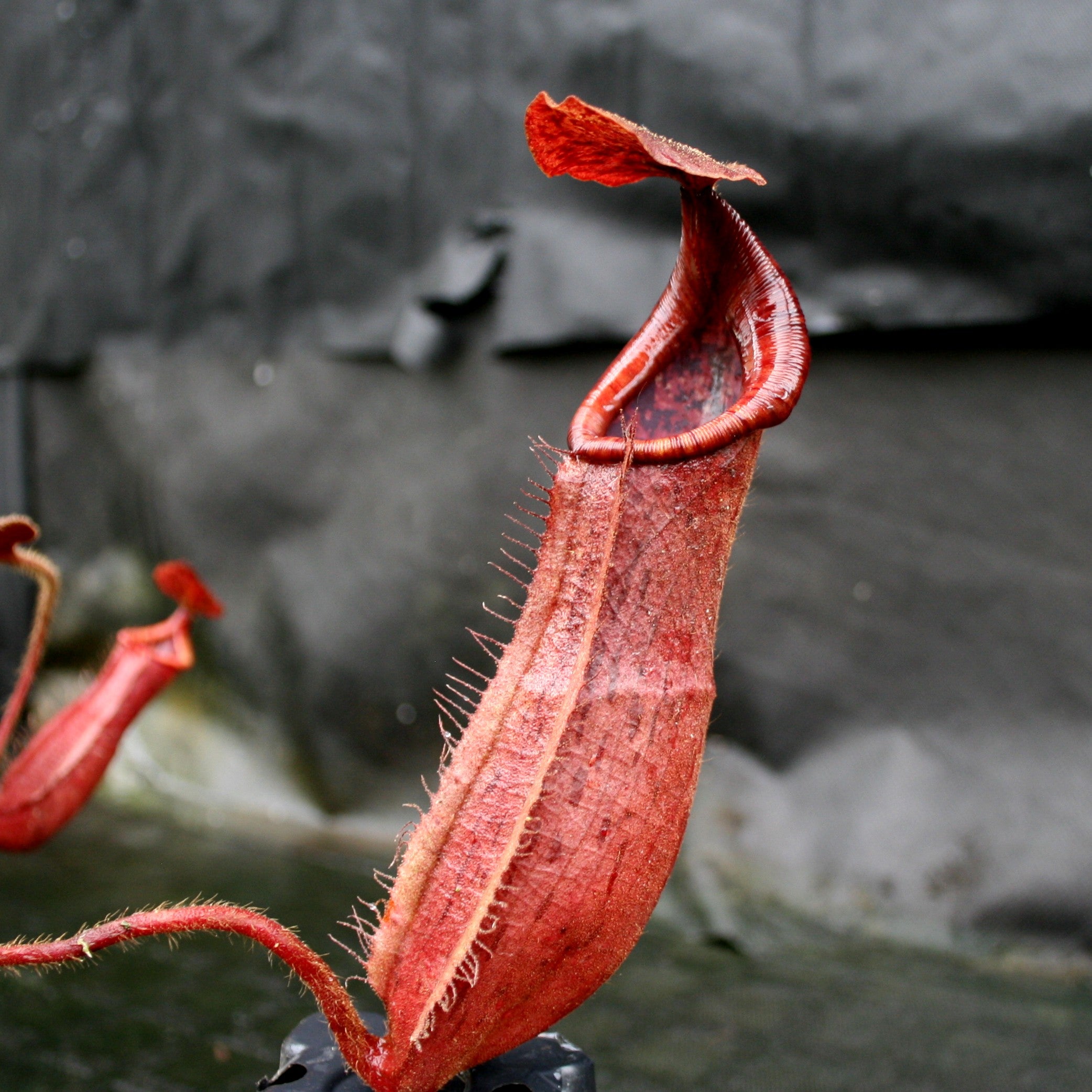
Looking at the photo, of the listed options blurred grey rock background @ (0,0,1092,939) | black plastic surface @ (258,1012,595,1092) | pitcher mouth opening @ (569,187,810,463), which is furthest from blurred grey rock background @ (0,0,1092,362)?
black plastic surface @ (258,1012,595,1092)

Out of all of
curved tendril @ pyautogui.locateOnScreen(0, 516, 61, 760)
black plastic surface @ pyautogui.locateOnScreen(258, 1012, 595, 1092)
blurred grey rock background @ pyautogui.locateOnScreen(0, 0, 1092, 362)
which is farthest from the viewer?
blurred grey rock background @ pyautogui.locateOnScreen(0, 0, 1092, 362)

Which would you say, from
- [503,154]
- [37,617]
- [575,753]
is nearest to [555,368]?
[503,154]

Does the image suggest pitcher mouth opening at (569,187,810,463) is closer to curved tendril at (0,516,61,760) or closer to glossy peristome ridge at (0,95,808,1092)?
glossy peristome ridge at (0,95,808,1092)

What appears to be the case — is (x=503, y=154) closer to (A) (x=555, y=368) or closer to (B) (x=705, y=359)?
(A) (x=555, y=368)

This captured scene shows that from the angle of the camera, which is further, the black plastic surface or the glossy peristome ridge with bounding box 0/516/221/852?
the glossy peristome ridge with bounding box 0/516/221/852

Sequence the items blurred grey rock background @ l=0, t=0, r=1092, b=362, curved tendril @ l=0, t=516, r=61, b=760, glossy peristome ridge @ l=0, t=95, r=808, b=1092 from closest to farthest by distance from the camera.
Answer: glossy peristome ridge @ l=0, t=95, r=808, b=1092, curved tendril @ l=0, t=516, r=61, b=760, blurred grey rock background @ l=0, t=0, r=1092, b=362

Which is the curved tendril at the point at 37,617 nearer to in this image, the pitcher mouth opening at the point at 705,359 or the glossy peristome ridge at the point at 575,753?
the glossy peristome ridge at the point at 575,753

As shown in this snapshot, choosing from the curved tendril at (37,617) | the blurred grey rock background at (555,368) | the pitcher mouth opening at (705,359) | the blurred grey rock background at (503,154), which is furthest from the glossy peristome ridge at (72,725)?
the blurred grey rock background at (503,154)

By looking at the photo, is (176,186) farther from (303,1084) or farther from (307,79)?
(303,1084)
